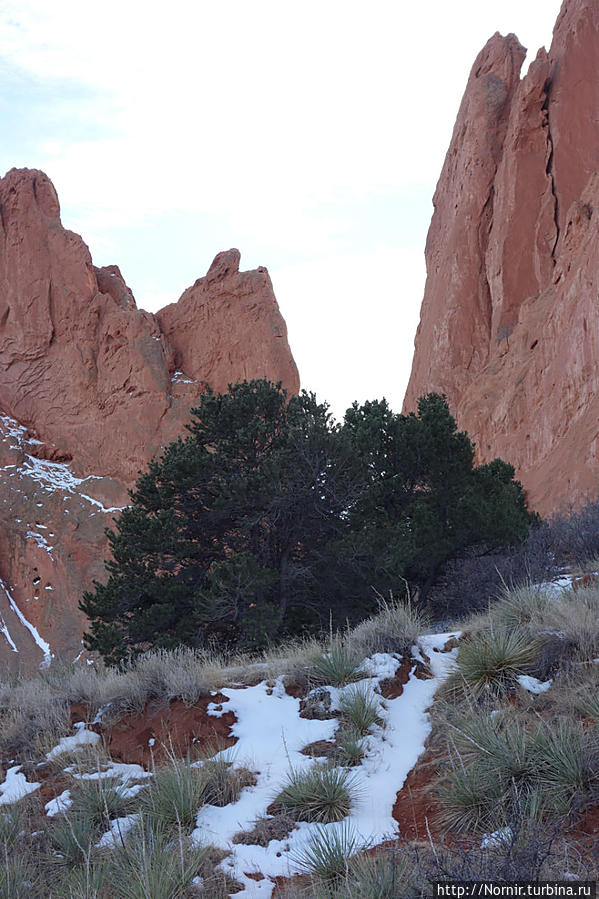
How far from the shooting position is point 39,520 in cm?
4306

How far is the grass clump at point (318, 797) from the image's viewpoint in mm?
4793

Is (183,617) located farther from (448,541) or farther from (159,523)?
(448,541)

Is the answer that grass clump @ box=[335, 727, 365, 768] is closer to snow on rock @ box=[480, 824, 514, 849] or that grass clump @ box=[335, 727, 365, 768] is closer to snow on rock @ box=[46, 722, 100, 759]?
snow on rock @ box=[480, 824, 514, 849]

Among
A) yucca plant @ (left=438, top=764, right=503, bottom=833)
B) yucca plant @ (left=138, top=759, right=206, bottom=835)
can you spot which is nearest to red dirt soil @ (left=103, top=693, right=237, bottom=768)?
yucca plant @ (left=138, top=759, right=206, bottom=835)

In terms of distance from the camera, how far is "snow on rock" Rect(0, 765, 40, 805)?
584 centimetres

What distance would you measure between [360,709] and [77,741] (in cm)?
274

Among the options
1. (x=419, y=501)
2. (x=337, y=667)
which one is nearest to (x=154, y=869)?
(x=337, y=667)

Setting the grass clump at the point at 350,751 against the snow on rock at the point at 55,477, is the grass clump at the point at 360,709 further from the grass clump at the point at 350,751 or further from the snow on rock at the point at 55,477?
the snow on rock at the point at 55,477

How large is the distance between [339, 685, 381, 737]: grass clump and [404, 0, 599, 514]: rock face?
61.7ft

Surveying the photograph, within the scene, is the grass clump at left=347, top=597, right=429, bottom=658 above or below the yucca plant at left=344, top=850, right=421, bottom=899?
above

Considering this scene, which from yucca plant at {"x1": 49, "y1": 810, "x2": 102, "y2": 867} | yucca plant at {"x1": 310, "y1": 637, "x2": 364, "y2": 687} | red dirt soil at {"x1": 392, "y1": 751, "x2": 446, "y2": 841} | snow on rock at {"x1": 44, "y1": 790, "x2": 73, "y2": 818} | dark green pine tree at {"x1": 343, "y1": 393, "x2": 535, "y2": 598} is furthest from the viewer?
dark green pine tree at {"x1": 343, "y1": 393, "x2": 535, "y2": 598}

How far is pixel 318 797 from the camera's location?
16.0 ft

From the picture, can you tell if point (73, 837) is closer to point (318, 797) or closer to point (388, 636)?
point (318, 797)

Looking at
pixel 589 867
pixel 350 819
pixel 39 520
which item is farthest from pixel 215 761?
pixel 39 520
